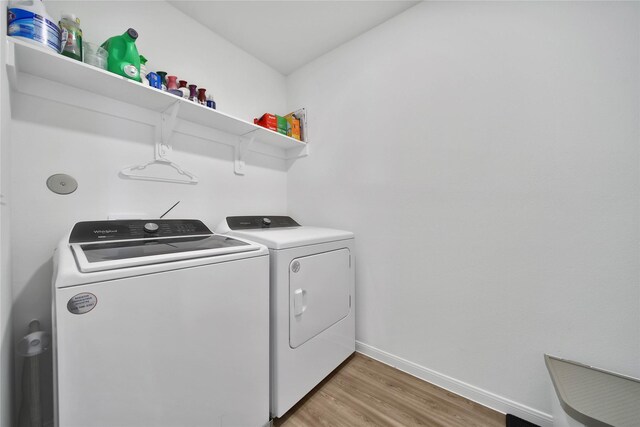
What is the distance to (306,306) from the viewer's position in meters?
1.38

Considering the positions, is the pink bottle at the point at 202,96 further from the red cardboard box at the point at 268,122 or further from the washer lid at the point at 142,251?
the washer lid at the point at 142,251

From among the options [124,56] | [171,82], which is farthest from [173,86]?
[124,56]

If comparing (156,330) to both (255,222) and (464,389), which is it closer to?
(255,222)

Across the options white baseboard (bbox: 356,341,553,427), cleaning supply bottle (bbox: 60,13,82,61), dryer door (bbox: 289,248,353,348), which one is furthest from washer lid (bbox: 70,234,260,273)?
white baseboard (bbox: 356,341,553,427)

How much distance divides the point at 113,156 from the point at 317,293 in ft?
4.88

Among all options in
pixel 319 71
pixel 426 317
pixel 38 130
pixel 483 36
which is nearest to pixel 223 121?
pixel 38 130

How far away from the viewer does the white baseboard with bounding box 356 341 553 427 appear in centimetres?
121

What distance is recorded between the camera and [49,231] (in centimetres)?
117

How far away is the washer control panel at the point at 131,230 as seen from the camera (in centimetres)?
109

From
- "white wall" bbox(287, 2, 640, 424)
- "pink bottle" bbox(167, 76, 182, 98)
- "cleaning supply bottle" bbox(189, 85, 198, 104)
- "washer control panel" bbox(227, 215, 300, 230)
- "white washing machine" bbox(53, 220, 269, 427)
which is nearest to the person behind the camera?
"white washing machine" bbox(53, 220, 269, 427)

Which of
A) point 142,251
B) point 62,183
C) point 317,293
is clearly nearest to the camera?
point 142,251

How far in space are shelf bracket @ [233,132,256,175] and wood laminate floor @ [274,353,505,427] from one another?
1757mm

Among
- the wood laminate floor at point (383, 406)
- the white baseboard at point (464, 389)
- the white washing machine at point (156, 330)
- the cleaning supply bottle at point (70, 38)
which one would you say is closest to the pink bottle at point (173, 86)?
the cleaning supply bottle at point (70, 38)

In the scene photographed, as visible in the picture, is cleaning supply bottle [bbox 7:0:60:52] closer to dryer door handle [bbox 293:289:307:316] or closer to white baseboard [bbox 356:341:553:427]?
dryer door handle [bbox 293:289:307:316]
